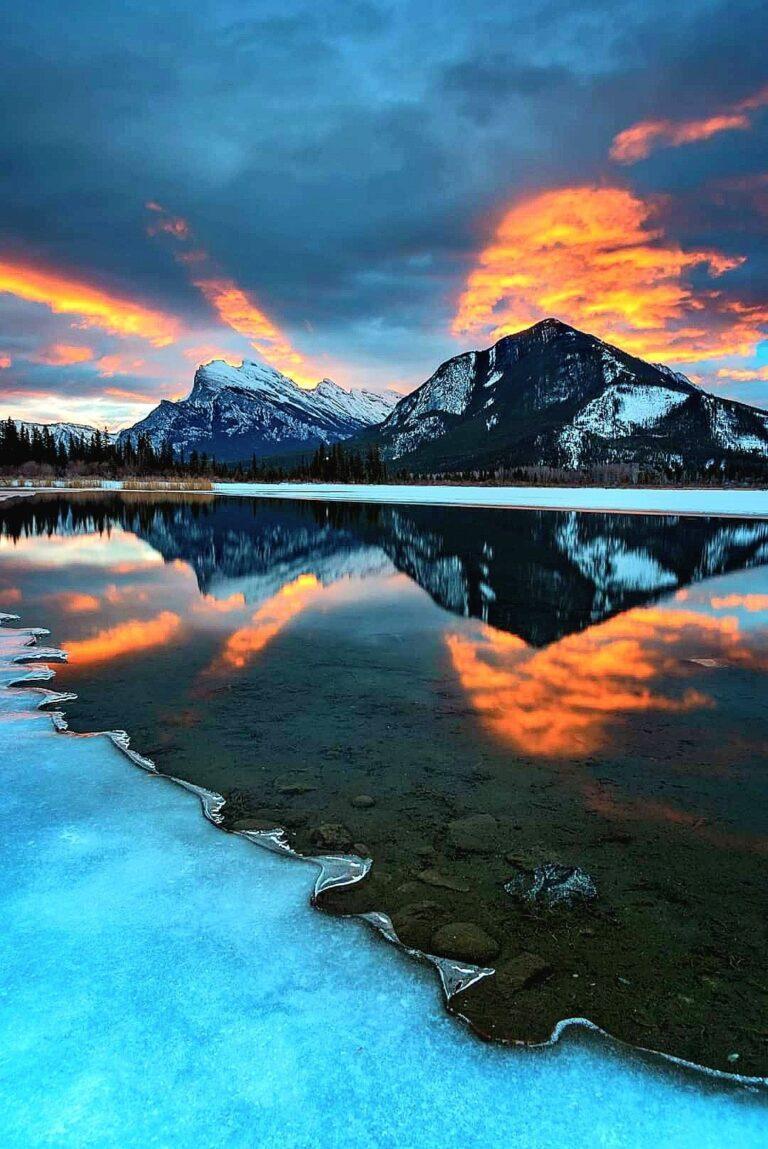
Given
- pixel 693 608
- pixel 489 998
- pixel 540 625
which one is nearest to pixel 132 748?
pixel 489 998

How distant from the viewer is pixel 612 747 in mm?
7887

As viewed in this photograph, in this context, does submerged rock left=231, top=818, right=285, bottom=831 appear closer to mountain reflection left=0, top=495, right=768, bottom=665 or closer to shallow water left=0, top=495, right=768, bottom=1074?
shallow water left=0, top=495, right=768, bottom=1074

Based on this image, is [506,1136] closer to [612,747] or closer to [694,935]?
[694,935]

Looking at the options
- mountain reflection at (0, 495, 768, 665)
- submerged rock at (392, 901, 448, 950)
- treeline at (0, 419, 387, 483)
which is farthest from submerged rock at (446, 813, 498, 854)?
treeline at (0, 419, 387, 483)

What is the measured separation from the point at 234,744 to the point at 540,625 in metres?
8.37

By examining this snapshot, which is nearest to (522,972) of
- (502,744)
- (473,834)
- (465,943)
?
(465,943)

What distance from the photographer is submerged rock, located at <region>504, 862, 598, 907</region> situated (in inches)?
196

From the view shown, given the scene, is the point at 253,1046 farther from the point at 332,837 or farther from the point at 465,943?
the point at 332,837

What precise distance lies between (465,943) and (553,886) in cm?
104

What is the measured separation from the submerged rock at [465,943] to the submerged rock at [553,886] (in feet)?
1.94

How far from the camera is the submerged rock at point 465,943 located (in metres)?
4.34

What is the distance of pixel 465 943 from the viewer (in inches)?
175

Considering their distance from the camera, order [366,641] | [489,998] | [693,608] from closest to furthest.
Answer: [489,998], [366,641], [693,608]

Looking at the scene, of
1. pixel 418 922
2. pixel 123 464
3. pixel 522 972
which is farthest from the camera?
pixel 123 464
